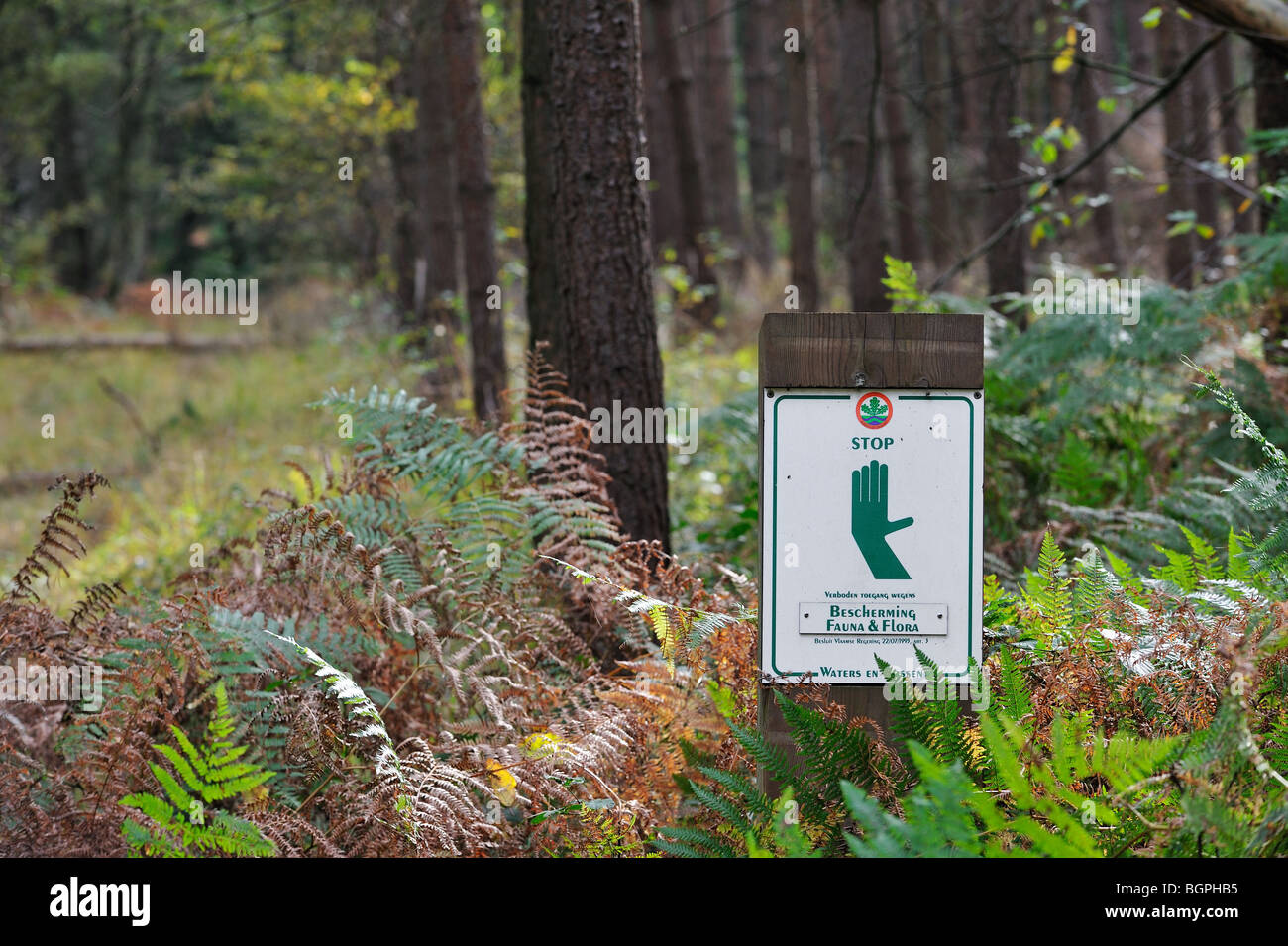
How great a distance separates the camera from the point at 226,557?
14.0ft

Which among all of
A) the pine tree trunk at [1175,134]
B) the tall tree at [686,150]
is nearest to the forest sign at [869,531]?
the pine tree trunk at [1175,134]

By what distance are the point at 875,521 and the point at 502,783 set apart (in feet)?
4.22

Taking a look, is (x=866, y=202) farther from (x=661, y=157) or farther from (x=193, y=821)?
(x=193, y=821)

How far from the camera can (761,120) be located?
27344mm

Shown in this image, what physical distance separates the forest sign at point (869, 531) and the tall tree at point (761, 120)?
1985 cm

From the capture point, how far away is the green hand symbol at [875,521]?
289cm

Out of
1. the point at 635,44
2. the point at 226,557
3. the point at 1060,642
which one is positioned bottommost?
the point at 1060,642

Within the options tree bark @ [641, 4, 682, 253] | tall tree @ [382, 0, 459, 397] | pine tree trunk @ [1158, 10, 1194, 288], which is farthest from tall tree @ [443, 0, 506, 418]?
tree bark @ [641, 4, 682, 253]

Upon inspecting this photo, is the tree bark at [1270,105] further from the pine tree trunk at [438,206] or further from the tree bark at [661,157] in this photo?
the tree bark at [661,157]

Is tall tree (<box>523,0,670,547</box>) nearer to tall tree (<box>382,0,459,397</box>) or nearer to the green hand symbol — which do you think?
the green hand symbol

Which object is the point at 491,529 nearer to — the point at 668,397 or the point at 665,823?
the point at 665,823

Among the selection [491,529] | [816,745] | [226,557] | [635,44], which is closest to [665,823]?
[816,745]

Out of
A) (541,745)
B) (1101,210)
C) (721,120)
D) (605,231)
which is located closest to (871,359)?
(541,745)
